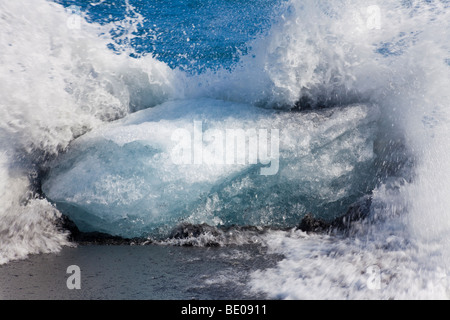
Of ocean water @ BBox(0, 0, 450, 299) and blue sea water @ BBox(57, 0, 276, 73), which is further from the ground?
blue sea water @ BBox(57, 0, 276, 73)

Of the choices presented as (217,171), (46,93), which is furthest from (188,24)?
(217,171)

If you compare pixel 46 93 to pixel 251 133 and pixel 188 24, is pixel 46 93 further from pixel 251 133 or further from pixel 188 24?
pixel 188 24

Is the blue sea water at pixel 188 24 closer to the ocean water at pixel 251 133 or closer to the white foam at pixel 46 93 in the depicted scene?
the white foam at pixel 46 93

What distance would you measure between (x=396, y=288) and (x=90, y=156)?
217 centimetres

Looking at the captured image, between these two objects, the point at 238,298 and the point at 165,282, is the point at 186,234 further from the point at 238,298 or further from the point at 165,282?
the point at 238,298

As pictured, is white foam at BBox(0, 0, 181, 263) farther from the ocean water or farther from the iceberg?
the iceberg

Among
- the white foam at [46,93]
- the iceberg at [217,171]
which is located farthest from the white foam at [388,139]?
the white foam at [46,93]

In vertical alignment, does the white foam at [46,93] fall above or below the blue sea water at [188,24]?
below

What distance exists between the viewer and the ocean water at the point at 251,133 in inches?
110

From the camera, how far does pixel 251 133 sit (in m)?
3.21

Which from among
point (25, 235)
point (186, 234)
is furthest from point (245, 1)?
point (25, 235)

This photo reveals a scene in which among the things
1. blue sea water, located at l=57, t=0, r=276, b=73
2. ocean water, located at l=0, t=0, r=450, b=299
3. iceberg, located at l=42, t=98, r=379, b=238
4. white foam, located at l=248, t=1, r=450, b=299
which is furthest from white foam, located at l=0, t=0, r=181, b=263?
white foam, located at l=248, t=1, r=450, b=299

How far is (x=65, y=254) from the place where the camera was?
2.65 meters

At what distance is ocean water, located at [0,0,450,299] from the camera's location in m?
2.78
